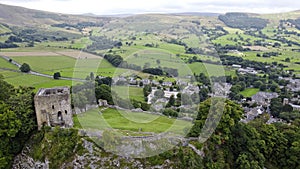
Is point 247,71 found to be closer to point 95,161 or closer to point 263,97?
point 263,97

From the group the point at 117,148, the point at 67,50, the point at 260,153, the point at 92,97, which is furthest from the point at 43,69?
the point at 260,153

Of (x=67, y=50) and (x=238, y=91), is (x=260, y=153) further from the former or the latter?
(x=67, y=50)

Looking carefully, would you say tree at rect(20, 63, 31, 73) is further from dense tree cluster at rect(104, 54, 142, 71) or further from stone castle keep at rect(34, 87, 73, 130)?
stone castle keep at rect(34, 87, 73, 130)

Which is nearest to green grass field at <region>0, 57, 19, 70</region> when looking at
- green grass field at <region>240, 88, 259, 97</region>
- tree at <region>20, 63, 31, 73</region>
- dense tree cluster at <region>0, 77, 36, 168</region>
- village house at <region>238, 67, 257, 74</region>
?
tree at <region>20, 63, 31, 73</region>

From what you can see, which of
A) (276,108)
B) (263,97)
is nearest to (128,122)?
(276,108)

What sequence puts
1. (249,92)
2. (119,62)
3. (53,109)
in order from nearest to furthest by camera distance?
(53,109), (119,62), (249,92)

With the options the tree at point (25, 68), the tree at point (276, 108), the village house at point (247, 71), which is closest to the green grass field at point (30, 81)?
the tree at point (25, 68)
